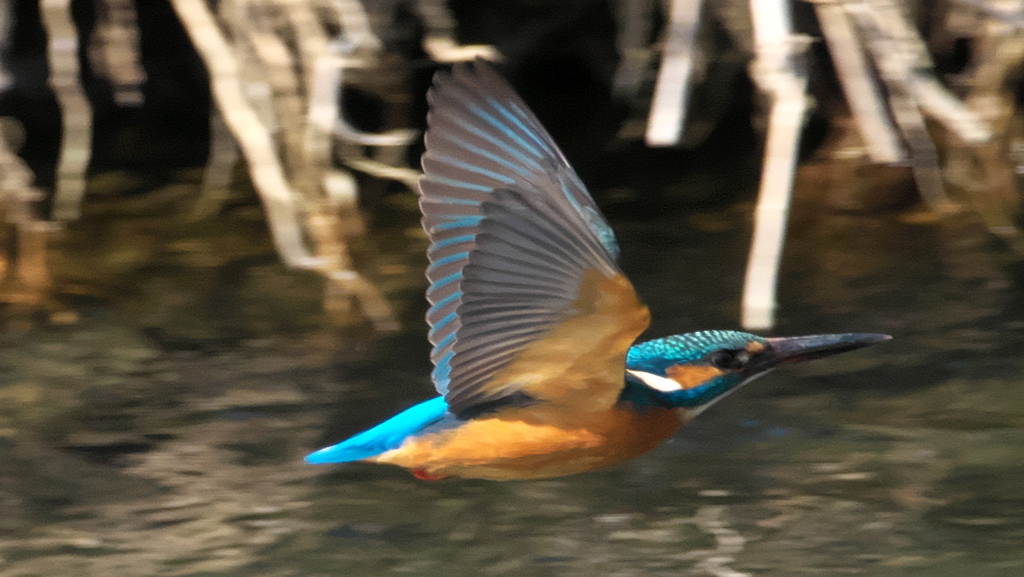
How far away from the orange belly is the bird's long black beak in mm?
166

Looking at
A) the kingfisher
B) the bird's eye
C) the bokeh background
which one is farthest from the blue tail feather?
the bird's eye

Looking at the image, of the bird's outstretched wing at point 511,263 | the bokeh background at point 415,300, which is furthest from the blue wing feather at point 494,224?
the bokeh background at point 415,300

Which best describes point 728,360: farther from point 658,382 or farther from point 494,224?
point 494,224

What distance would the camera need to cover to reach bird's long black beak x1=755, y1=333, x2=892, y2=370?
1.82 metres

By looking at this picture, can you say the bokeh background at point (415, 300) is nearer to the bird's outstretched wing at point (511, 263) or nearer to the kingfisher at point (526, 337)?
the kingfisher at point (526, 337)

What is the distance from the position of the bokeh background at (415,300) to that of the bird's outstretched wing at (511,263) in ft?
0.86

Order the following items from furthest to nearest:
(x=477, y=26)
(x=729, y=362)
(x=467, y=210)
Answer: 1. (x=477, y=26)
2. (x=729, y=362)
3. (x=467, y=210)

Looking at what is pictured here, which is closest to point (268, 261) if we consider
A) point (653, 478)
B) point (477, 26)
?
point (477, 26)

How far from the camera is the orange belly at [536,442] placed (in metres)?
1.70

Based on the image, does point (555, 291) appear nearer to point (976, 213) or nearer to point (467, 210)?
point (467, 210)

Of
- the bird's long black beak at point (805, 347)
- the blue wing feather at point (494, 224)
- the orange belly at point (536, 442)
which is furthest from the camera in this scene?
the bird's long black beak at point (805, 347)

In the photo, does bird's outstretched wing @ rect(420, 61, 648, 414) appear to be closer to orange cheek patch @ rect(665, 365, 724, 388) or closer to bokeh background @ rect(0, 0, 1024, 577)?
orange cheek patch @ rect(665, 365, 724, 388)

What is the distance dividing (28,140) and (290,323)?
1.32 meters

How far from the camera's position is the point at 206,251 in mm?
2973
